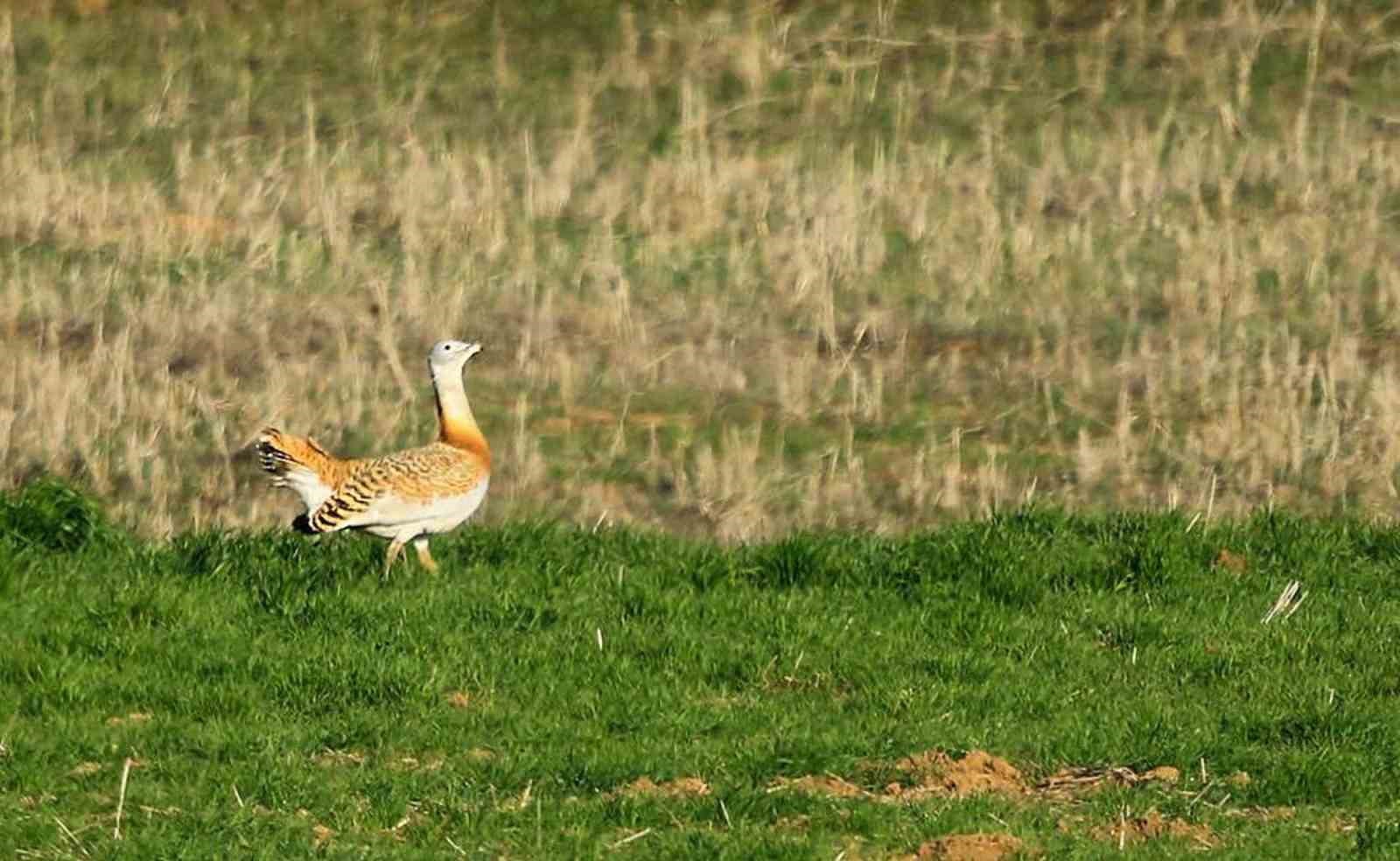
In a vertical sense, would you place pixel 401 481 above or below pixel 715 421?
above

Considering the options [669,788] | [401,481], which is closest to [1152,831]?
[669,788]

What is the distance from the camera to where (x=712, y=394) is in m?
17.5

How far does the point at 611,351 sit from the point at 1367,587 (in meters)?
5.86

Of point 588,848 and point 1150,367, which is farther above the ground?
point 588,848

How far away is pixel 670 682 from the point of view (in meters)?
12.0

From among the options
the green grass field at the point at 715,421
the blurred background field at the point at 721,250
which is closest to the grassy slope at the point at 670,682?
the green grass field at the point at 715,421

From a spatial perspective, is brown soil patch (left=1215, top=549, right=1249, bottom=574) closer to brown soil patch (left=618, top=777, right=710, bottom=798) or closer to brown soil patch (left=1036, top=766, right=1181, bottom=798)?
brown soil patch (left=1036, top=766, right=1181, bottom=798)

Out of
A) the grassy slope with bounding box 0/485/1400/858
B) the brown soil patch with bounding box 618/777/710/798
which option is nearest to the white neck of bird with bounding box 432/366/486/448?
the grassy slope with bounding box 0/485/1400/858

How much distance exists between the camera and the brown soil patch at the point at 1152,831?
992cm

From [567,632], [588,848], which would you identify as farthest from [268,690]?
[588,848]

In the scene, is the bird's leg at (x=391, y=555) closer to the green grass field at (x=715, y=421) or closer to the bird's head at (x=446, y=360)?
the green grass field at (x=715, y=421)

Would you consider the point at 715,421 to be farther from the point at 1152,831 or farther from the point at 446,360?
the point at 1152,831

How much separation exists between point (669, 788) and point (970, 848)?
1.42 meters

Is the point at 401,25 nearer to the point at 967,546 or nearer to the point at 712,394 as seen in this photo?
the point at 712,394
